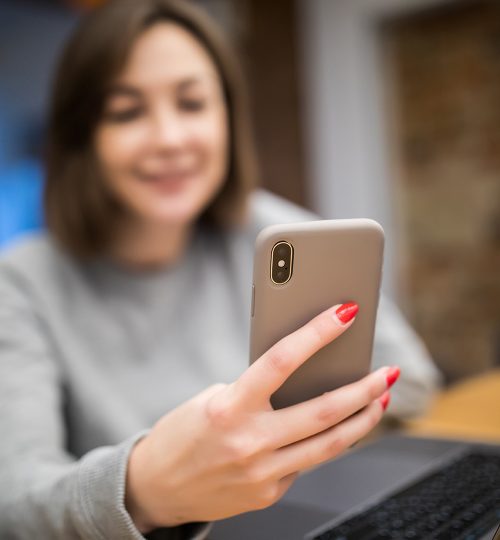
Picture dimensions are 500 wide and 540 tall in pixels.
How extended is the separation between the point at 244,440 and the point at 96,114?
0.67 m

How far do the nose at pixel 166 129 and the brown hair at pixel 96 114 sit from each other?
86mm

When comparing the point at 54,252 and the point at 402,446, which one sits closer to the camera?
→ the point at 402,446

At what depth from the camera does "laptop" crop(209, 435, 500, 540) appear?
23.6 inches

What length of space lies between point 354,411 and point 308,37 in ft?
9.77

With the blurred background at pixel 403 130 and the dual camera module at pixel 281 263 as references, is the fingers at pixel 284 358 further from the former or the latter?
the blurred background at pixel 403 130

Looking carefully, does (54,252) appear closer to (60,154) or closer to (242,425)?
(60,154)

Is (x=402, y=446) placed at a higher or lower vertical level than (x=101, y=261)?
lower

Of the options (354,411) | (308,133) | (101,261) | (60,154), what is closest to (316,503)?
(354,411)

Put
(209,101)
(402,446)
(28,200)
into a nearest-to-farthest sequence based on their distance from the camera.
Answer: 1. (402,446)
2. (209,101)
3. (28,200)

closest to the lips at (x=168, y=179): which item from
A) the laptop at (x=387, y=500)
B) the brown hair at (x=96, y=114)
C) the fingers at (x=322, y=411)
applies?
the brown hair at (x=96, y=114)

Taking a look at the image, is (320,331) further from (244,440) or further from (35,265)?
(35,265)

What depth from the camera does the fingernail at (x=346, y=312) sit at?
21.3 inches

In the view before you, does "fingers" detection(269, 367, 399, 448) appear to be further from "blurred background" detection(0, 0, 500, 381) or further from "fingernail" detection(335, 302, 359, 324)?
"blurred background" detection(0, 0, 500, 381)

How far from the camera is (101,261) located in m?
1.10
